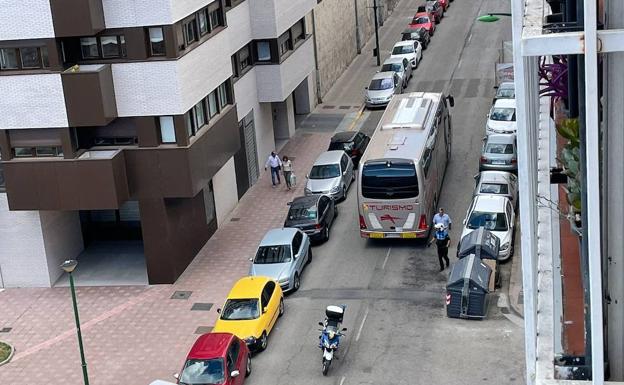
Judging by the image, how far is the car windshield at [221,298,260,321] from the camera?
1028 inches

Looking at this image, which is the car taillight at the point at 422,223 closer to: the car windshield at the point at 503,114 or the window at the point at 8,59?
the car windshield at the point at 503,114

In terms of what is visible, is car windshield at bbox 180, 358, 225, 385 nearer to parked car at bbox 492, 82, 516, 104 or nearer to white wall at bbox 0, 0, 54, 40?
white wall at bbox 0, 0, 54, 40

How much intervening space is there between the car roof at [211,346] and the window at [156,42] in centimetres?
973

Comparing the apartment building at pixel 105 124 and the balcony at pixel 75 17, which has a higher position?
the balcony at pixel 75 17

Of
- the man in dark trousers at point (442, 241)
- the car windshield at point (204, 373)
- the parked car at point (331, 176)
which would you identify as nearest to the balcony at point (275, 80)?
the parked car at point (331, 176)

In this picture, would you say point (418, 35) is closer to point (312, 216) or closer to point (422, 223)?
point (312, 216)

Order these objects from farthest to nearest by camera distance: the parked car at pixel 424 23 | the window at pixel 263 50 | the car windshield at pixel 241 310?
1. the parked car at pixel 424 23
2. the window at pixel 263 50
3. the car windshield at pixel 241 310

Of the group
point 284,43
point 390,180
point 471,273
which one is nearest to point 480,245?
point 471,273

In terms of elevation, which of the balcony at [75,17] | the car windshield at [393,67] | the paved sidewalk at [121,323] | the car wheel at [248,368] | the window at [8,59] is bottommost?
the paved sidewalk at [121,323]

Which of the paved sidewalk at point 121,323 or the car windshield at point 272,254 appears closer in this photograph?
the paved sidewalk at point 121,323

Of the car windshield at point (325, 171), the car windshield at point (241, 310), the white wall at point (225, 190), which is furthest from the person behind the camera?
the car windshield at point (325, 171)

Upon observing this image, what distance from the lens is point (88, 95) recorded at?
2859cm

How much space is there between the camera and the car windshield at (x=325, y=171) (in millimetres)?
37531

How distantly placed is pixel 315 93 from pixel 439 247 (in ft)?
76.0
